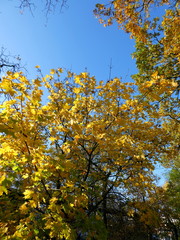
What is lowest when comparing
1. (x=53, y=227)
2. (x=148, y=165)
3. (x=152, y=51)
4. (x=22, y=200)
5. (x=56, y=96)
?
(x=53, y=227)

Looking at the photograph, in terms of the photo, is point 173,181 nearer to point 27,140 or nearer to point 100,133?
point 100,133

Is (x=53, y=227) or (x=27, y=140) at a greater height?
(x=27, y=140)

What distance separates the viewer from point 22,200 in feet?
11.4

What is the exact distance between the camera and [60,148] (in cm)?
370

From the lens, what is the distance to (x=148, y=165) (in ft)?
13.0

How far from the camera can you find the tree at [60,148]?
2.24 meters

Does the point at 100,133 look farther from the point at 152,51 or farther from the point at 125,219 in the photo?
the point at 152,51

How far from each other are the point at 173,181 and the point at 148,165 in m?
17.8

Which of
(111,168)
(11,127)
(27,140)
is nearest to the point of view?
(11,127)

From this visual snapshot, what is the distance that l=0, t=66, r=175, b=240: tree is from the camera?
2242mm

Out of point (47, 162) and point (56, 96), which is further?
point (56, 96)

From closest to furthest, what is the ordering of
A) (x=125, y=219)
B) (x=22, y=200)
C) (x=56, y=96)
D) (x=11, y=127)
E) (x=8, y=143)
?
(x=11, y=127) < (x=8, y=143) < (x=22, y=200) < (x=56, y=96) < (x=125, y=219)

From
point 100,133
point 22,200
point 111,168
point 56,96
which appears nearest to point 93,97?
point 56,96

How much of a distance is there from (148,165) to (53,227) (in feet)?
8.60
